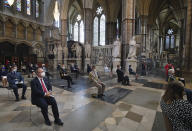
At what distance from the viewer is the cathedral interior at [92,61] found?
2529 mm

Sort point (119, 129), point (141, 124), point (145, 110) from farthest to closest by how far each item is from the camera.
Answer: point (145, 110) → point (141, 124) → point (119, 129)

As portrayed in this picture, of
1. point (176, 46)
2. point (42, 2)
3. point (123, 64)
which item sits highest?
point (42, 2)

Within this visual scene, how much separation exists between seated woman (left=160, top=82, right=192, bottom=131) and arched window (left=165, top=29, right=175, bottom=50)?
3876cm

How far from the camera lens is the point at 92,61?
13.1 metres

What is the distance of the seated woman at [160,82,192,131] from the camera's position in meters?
1.17

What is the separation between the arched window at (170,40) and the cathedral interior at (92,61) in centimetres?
37

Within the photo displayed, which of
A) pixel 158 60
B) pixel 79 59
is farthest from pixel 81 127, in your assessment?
pixel 158 60

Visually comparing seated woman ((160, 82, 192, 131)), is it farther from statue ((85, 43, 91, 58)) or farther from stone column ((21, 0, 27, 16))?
stone column ((21, 0, 27, 16))

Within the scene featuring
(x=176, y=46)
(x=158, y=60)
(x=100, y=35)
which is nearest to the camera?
(x=158, y=60)

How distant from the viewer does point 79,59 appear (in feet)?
44.0

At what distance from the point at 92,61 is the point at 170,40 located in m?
32.1

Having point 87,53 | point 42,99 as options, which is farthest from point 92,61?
point 42,99

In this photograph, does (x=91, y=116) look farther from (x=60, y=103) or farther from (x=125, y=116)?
(x=60, y=103)

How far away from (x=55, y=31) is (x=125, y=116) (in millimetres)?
20026
